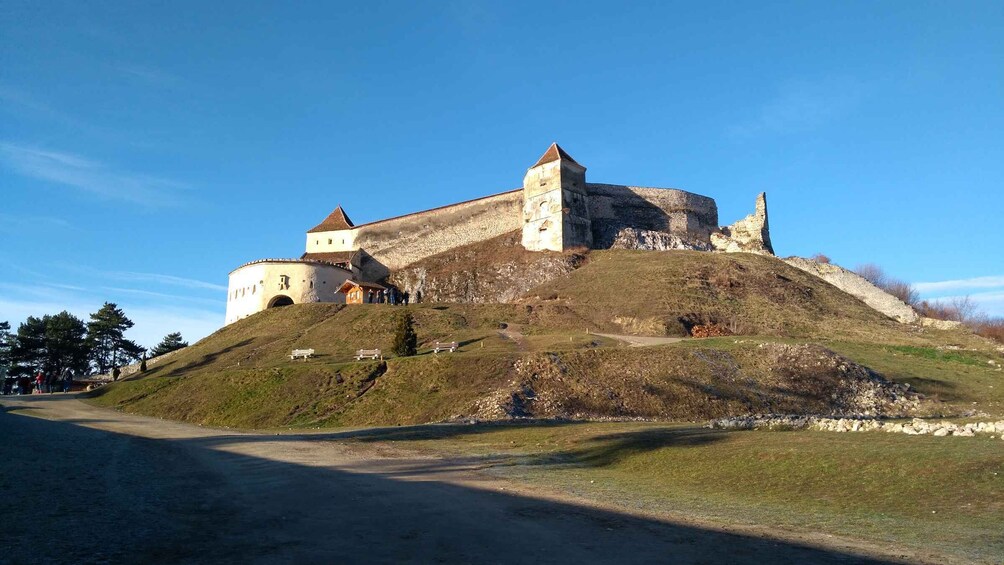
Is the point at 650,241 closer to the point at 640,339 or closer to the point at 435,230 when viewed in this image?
the point at 435,230

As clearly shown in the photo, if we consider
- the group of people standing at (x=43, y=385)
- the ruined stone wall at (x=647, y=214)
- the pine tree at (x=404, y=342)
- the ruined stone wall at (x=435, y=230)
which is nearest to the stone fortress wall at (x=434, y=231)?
the ruined stone wall at (x=435, y=230)

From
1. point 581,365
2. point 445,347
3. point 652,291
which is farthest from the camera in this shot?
point 652,291

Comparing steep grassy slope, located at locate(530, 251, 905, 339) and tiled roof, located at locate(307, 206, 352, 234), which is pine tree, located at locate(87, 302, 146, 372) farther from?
steep grassy slope, located at locate(530, 251, 905, 339)

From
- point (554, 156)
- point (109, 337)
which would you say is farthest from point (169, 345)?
point (554, 156)

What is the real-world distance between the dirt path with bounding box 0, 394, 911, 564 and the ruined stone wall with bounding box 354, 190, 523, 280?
5572 centimetres

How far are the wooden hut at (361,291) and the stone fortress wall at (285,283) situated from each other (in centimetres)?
306

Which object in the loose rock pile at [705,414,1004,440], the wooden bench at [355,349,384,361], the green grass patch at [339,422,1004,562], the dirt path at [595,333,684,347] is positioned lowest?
the green grass patch at [339,422,1004,562]

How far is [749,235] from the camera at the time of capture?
237 feet

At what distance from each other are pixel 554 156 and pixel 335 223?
26969 millimetres

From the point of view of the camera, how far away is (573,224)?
219 ft

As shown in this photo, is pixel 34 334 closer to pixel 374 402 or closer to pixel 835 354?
pixel 374 402

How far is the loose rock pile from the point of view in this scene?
619 inches

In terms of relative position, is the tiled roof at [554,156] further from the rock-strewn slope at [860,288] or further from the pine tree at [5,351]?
the pine tree at [5,351]

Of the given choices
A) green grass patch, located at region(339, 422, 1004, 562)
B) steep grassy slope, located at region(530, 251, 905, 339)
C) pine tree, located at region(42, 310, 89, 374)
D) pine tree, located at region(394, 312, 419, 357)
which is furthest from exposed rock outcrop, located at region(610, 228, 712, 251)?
pine tree, located at region(42, 310, 89, 374)
